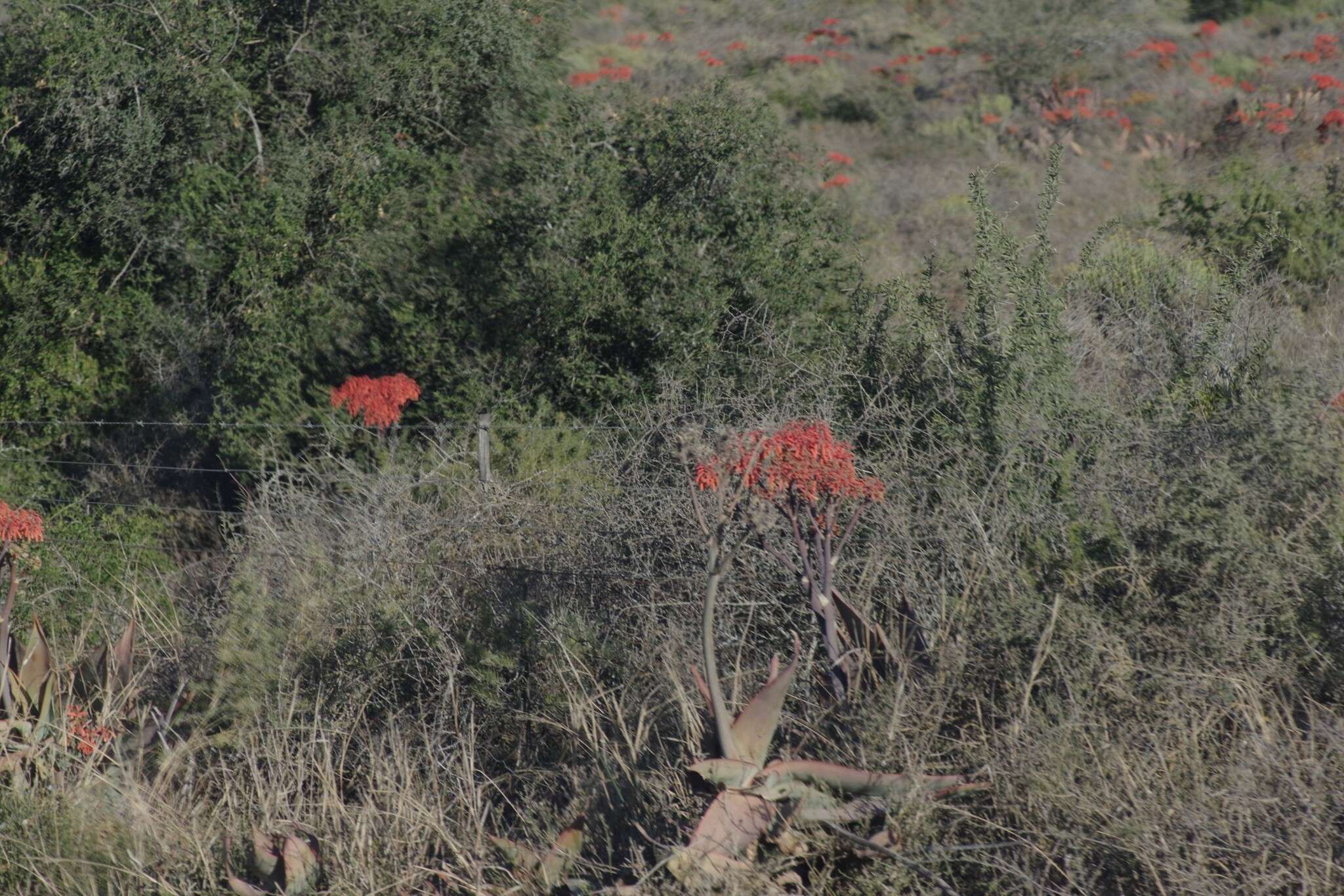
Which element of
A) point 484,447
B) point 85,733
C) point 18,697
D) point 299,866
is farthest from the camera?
point 484,447

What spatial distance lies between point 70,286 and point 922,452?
7733mm

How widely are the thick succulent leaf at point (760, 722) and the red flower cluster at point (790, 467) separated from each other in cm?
64

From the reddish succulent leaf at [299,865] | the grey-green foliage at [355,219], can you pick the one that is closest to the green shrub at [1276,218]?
the grey-green foliage at [355,219]

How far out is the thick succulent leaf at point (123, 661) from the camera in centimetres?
546

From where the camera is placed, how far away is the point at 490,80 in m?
10.7

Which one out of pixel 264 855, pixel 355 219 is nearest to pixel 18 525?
pixel 264 855

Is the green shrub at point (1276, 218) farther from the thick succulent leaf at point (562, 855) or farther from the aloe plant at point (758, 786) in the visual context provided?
the thick succulent leaf at point (562, 855)

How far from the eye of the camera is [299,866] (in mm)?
3998

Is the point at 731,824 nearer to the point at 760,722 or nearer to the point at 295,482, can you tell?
the point at 760,722

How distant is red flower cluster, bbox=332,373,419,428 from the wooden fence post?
78cm

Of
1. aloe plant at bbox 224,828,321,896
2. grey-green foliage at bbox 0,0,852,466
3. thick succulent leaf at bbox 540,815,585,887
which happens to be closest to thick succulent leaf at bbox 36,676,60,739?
aloe plant at bbox 224,828,321,896

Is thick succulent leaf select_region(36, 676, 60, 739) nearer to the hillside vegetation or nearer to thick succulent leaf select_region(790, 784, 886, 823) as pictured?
the hillside vegetation

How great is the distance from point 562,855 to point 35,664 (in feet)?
9.65

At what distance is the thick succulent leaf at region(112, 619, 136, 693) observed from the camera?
5457mm
